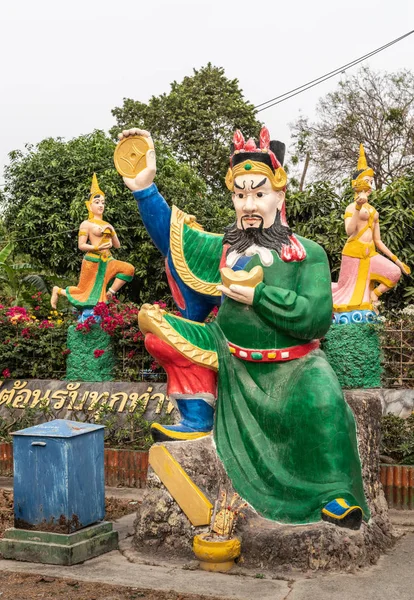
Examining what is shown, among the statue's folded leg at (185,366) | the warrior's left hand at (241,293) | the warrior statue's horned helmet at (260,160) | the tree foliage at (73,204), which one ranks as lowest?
the statue's folded leg at (185,366)

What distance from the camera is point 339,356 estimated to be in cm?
828

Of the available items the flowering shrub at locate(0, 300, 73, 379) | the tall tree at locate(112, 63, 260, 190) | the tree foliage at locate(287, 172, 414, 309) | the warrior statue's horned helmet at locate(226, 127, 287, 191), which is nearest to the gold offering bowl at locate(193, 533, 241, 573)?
the warrior statue's horned helmet at locate(226, 127, 287, 191)

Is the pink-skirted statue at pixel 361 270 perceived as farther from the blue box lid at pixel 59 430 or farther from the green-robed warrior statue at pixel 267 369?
the blue box lid at pixel 59 430

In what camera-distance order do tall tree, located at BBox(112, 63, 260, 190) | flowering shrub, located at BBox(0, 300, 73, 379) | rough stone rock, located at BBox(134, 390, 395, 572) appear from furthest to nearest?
tall tree, located at BBox(112, 63, 260, 190), flowering shrub, located at BBox(0, 300, 73, 379), rough stone rock, located at BBox(134, 390, 395, 572)

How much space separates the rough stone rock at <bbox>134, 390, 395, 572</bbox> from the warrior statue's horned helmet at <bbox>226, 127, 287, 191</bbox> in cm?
164

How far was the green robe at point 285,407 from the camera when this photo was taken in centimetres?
491

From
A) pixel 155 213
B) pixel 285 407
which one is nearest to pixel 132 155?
pixel 155 213

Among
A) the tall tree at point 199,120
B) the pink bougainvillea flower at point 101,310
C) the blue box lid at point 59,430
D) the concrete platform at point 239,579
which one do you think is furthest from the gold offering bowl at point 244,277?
the tall tree at point 199,120

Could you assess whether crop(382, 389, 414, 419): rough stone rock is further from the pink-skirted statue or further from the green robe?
the green robe

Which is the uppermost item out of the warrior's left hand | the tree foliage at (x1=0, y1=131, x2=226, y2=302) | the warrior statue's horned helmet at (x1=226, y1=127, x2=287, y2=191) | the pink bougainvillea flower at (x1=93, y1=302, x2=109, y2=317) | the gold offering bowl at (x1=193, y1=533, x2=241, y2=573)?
the tree foliage at (x1=0, y1=131, x2=226, y2=302)

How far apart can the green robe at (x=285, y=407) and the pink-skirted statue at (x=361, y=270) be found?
3341 millimetres

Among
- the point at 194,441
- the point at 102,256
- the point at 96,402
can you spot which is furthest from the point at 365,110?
the point at 194,441

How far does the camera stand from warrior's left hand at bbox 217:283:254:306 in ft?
16.5

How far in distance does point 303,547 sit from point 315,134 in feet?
62.0
